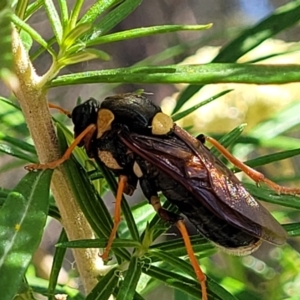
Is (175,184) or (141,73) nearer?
(141,73)

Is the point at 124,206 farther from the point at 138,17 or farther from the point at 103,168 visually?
the point at 138,17

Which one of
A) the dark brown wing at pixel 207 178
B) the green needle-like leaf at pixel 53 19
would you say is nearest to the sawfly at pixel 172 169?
the dark brown wing at pixel 207 178

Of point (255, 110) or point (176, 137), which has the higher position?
point (255, 110)

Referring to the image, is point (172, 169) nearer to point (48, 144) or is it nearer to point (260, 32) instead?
point (48, 144)

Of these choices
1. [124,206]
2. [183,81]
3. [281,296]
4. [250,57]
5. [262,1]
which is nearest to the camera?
[183,81]

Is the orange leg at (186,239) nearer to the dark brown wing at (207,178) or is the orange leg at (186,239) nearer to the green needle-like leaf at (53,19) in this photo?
the dark brown wing at (207,178)

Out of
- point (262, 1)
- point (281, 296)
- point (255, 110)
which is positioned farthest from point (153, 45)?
point (281, 296)

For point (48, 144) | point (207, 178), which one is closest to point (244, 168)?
point (207, 178)
